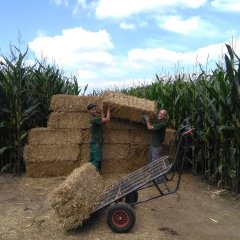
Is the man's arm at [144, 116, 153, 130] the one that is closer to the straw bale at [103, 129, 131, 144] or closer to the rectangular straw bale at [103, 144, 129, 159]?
the straw bale at [103, 129, 131, 144]

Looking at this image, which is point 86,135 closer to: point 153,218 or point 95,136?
point 95,136

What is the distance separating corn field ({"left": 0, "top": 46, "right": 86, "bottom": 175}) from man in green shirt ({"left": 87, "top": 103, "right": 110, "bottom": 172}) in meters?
1.68

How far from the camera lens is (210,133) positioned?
8.81m

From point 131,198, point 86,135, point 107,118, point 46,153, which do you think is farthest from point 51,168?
point 131,198

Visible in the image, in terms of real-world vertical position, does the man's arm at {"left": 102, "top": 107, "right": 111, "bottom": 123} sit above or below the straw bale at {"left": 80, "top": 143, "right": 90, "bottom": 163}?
above

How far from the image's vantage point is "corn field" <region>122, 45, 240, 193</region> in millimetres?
8016

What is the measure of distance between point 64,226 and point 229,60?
4098 millimetres

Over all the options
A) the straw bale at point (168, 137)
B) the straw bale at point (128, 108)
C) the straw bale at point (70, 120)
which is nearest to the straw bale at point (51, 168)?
the straw bale at point (70, 120)

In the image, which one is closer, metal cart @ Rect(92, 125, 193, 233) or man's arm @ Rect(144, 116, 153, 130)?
metal cart @ Rect(92, 125, 193, 233)

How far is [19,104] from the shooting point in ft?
32.8

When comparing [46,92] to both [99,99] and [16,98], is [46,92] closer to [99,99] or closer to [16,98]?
[16,98]

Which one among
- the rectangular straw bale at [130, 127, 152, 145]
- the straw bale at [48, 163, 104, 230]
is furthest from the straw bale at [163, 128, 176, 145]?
the straw bale at [48, 163, 104, 230]

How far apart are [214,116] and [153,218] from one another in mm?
2781

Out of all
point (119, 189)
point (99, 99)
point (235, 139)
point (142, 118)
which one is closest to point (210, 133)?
point (235, 139)
